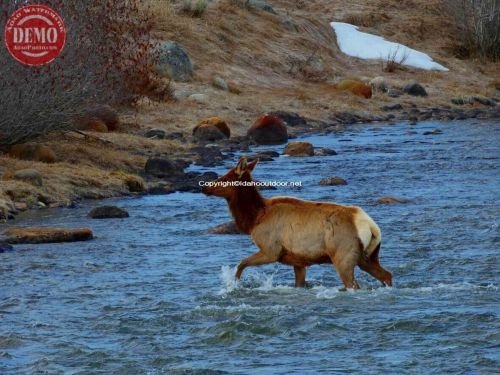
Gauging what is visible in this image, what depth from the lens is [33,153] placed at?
Answer: 21422 millimetres

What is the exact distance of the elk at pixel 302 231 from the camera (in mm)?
11470

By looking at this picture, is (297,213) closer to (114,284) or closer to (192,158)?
(114,284)

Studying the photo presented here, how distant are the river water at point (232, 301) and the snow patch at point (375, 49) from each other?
87.2 feet

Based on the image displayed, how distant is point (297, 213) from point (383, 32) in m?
38.5

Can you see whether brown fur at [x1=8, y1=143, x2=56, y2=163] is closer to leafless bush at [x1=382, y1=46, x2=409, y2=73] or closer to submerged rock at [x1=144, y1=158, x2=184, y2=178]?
submerged rock at [x1=144, y1=158, x2=184, y2=178]

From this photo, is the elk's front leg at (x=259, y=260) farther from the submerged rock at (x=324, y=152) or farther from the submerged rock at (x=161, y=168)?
the submerged rock at (x=324, y=152)

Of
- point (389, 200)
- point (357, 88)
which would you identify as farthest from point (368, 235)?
point (357, 88)

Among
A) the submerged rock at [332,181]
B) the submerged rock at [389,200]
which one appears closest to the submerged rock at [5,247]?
the submerged rock at [389,200]

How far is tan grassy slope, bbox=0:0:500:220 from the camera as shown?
2089 centimetres

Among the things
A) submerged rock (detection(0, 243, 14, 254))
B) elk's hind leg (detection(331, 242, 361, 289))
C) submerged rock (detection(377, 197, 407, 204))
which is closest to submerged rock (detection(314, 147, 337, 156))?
submerged rock (detection(377, 197, 407, 204))

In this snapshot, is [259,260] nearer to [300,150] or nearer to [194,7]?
[300,150]

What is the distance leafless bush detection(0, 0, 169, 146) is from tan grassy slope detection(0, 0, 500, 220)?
0.81 metres

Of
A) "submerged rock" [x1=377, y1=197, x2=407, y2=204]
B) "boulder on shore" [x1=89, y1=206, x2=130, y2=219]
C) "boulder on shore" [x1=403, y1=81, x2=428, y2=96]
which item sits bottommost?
"boulder on shore" [x1=89, y1=206, x2=130, y2=219]

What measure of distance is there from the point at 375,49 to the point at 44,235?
105 ft
